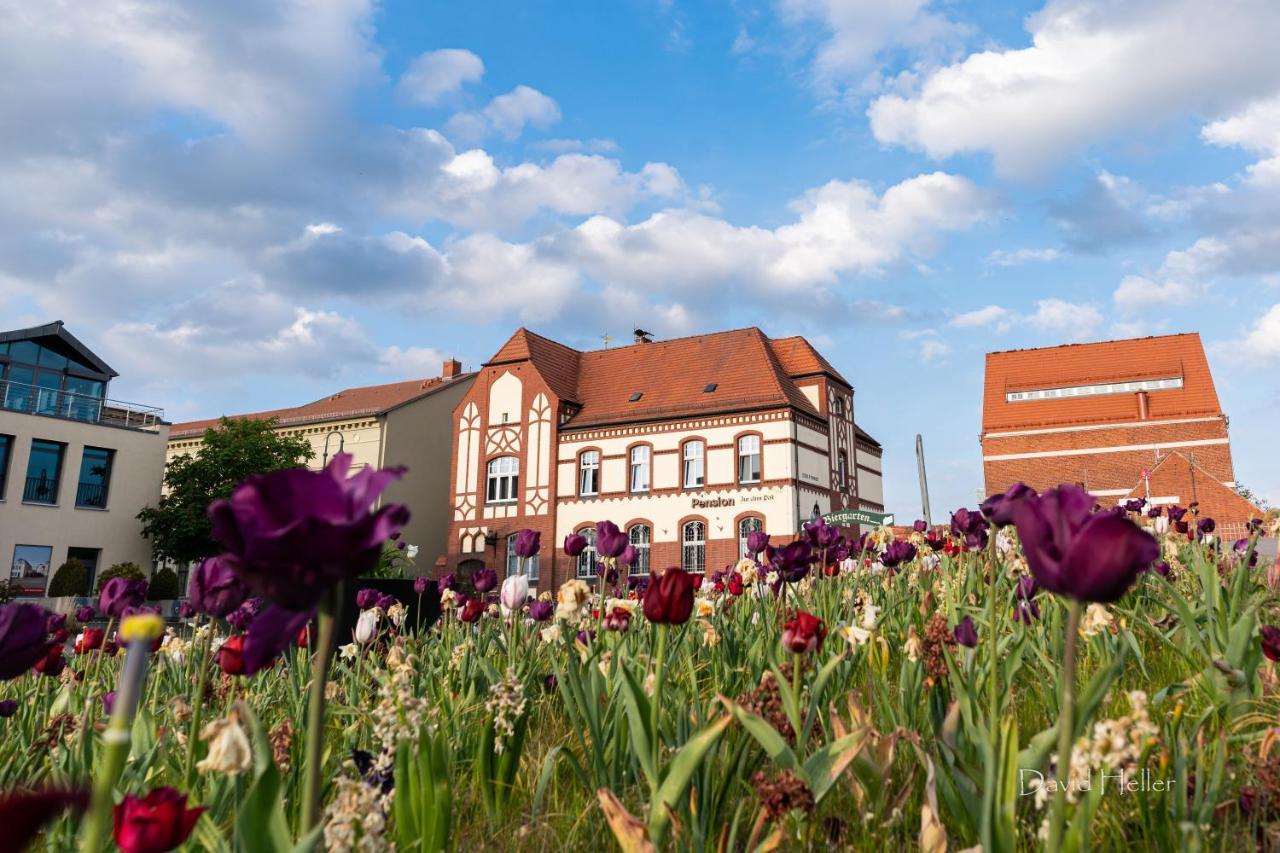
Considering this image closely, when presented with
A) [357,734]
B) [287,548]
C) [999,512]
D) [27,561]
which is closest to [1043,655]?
[999,512]

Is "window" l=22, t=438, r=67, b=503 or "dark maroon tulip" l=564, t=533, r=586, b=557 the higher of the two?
"window" l=22, t=438, r=67, b=503

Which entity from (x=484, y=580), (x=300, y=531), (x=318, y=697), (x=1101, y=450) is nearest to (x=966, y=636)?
(x=318, y=697)

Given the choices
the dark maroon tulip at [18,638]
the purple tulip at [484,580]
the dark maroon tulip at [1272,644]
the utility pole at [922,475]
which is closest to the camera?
the dark maroon tulip at [18,638]

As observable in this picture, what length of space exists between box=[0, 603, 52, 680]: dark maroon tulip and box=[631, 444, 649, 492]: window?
29182 millimetres

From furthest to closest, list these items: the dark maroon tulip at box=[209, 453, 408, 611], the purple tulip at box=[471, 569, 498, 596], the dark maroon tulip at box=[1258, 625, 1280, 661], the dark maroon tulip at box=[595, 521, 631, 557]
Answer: the purple tulip at box=[471, 569, 498, 596] → the dark maroon tulip at box=[595, 521, 631, 557] → the dark maroon tulip at box=[1258, 625, 1280, 661] → the dark maroon tulip at box=[209, 453, 408, 611]

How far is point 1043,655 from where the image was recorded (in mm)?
3688

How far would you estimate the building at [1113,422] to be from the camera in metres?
36.2

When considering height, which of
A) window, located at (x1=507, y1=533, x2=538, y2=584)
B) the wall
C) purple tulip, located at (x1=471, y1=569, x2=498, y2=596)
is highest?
the wall

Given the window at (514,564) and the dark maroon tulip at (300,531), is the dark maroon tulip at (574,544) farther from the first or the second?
the window at (514,564)

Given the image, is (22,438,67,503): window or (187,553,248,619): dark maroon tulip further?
(22,438,67,503): window

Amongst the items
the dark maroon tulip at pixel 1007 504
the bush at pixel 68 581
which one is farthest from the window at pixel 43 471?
the dark maroon tulip at pixel 1007 504

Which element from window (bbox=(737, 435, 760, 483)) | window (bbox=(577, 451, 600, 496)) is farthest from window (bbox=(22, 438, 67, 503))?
window (bbox=(737, 435, 760, 483))

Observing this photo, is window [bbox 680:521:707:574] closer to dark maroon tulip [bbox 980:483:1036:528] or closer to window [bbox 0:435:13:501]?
window [bbox 0:435:13:501]

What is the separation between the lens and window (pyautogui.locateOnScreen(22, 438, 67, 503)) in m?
30.0
